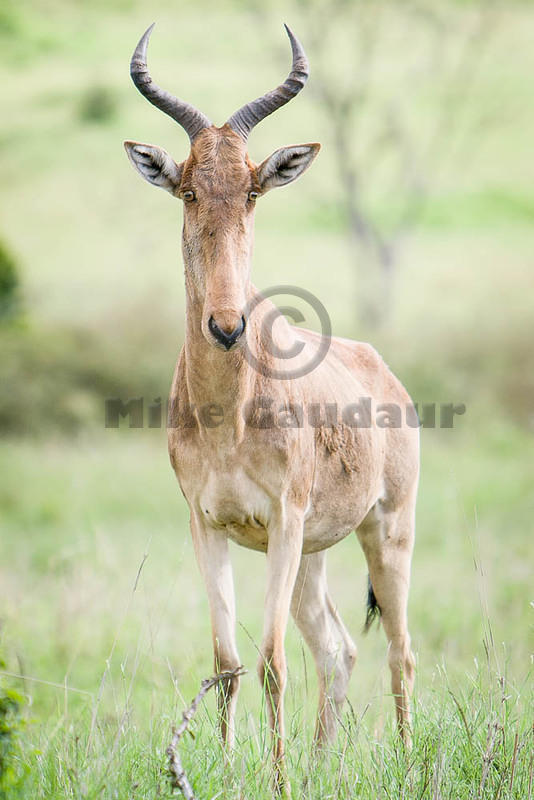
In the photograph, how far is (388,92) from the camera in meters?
31.1

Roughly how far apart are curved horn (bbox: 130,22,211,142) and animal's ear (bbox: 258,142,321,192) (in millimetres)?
388

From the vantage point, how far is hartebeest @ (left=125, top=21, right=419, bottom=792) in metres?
4.92

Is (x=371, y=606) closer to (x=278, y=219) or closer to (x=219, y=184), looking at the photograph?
(x=219, y=184)

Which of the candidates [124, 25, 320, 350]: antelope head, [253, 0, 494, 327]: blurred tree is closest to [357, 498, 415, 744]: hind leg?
[124, 25, 320, 350]: antelope head

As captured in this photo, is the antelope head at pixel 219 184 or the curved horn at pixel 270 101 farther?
the curved horn at pixel 270 101

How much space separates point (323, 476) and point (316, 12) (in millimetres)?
27045

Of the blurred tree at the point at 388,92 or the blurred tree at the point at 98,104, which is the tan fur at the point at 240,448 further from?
the blurred tree at the point at 98,104

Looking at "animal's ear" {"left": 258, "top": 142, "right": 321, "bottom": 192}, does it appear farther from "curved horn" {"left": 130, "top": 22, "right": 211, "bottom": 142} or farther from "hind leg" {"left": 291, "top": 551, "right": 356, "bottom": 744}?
"hind leg" {"left": 291, "top": 551, "right": 356, "bottom": 744}

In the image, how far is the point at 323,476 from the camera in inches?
217

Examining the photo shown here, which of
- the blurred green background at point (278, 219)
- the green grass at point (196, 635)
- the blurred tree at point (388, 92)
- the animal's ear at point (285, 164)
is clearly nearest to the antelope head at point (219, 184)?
the animal's ear at point (285, 164)

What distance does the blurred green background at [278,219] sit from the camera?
66.1 feet

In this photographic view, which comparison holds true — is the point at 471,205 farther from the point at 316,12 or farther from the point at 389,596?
the point at 389,596

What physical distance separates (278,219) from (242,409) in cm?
2599

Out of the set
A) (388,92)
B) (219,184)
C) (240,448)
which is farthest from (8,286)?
(240,448)
